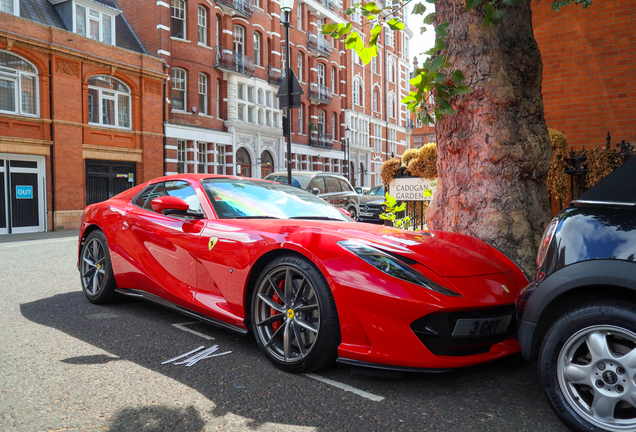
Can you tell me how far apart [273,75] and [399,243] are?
3194 centimetres

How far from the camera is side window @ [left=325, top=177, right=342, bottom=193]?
16797 millimetres

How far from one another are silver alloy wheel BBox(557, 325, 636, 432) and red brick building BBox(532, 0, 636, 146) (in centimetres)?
601

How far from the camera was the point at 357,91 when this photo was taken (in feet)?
156

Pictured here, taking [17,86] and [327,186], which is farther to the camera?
[17,86]

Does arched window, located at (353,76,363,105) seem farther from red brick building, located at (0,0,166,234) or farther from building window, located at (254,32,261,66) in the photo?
red brick building, located at (0,0,166,234)

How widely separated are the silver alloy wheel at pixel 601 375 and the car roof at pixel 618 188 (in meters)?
0.65

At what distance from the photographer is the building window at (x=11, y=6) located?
1828cm

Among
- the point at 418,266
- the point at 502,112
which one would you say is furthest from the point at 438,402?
the point at 502,112

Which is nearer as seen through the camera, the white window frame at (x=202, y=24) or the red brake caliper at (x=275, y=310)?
the red brake caliper at (x=275, y=310)

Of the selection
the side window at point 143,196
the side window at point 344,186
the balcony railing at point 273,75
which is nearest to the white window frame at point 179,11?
the balcony railing at point 273,75

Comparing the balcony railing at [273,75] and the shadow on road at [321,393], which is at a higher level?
the balcony railing at [273,75]

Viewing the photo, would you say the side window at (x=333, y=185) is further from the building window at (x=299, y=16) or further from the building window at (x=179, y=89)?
the building window at (x=299, y=16)

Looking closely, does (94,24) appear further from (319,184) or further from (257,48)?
(319,184)

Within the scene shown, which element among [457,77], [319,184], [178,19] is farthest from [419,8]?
[178,19]
